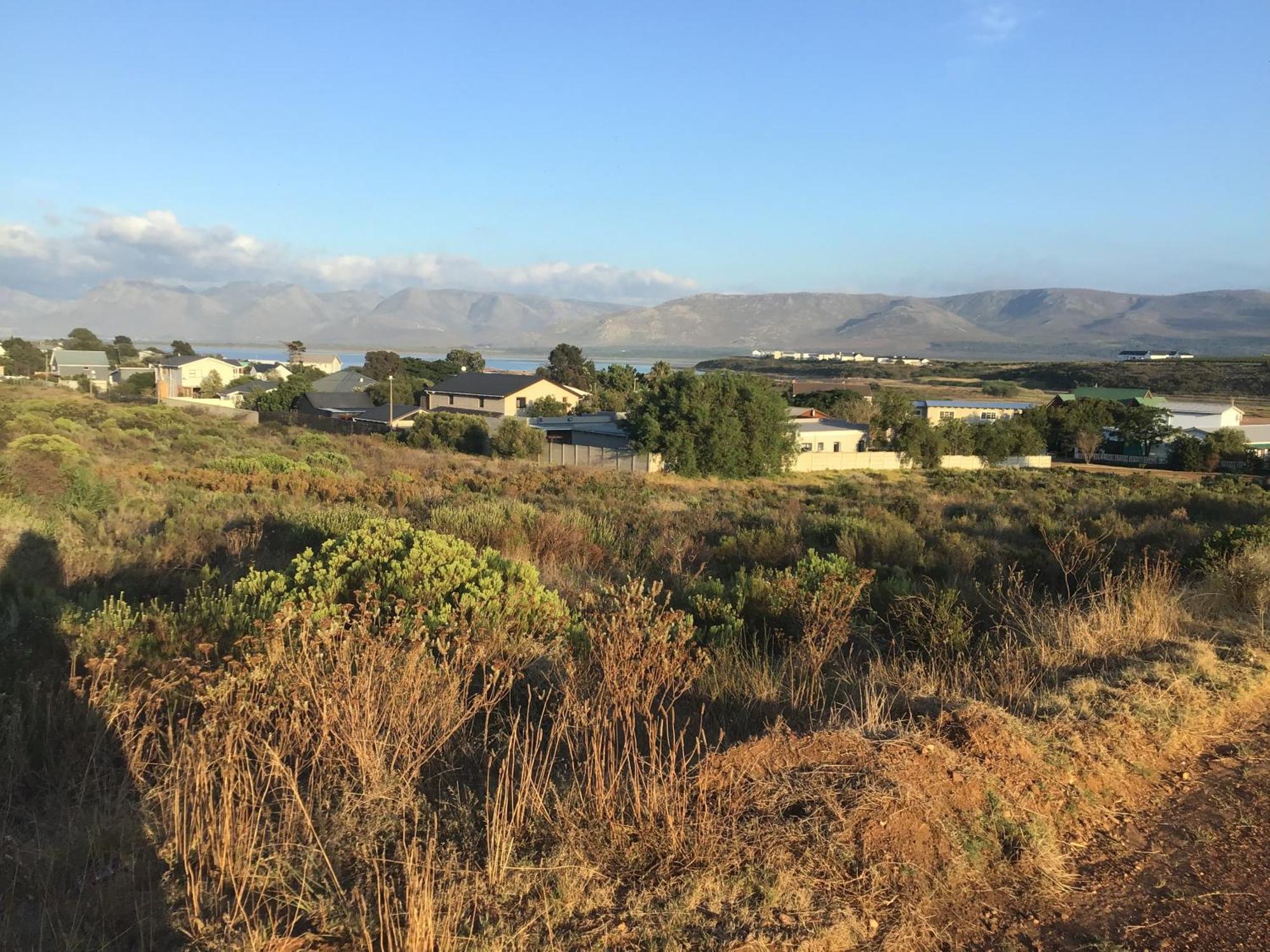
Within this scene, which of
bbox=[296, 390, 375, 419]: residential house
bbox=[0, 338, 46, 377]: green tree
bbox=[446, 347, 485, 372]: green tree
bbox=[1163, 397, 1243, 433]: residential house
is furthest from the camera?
bbox=[446, 347, 485, 372]: green tree

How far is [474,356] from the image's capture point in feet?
422

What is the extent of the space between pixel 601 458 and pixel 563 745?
1744 inches

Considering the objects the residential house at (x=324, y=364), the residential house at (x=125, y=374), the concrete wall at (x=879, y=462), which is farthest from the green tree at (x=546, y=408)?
the residential house at (x=324, y=364)

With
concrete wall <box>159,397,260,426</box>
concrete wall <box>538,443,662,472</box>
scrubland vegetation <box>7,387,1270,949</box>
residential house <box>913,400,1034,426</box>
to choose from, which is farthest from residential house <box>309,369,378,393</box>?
scrubland vegetation <box>7,387,1270,949</box>

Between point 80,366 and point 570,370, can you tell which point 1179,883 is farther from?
point 80,366

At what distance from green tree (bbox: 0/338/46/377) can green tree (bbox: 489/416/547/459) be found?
61.2 meters

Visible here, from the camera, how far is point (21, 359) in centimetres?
9512

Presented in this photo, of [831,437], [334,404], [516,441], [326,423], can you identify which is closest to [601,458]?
[516,441]

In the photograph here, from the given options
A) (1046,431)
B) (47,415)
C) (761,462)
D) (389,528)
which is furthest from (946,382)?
(389,528)

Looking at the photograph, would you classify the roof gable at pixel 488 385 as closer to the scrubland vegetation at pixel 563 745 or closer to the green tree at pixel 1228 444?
the green tree at pixel 1228 444

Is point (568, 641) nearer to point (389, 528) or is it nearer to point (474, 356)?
point (389, 528)

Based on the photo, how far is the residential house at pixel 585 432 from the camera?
50156mm

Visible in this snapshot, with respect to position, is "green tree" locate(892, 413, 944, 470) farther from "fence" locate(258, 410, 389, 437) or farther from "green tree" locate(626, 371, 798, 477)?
"fence" locate(258, 410, 389, 437)

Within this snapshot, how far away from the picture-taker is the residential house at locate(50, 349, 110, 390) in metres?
89.2
